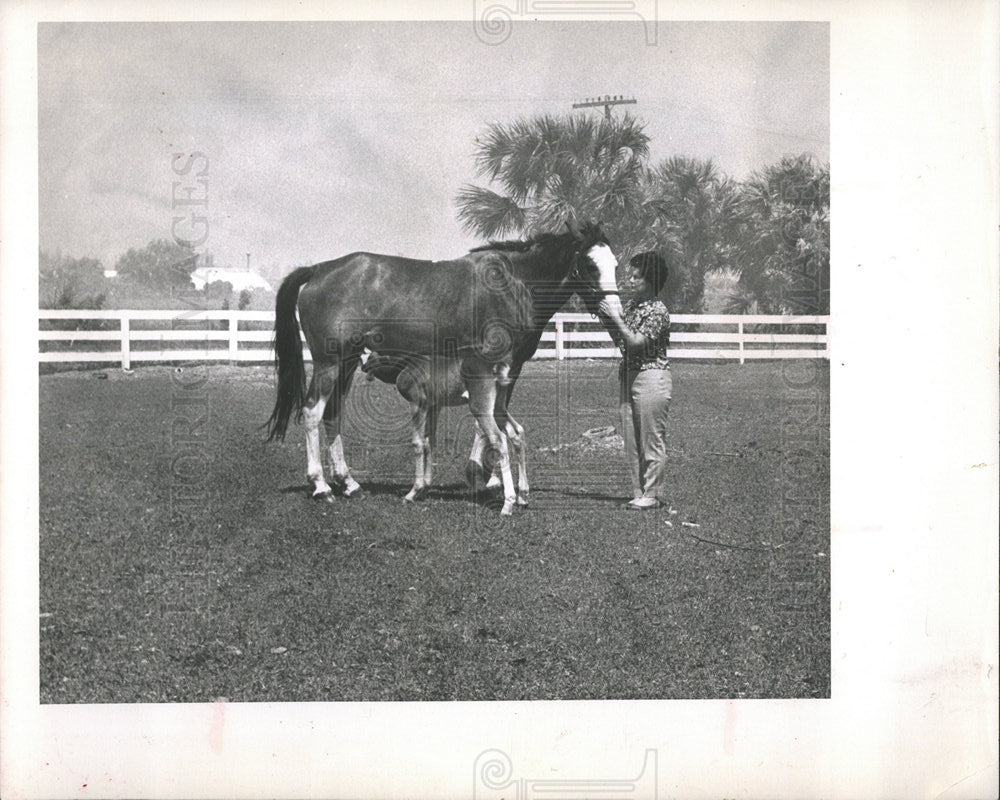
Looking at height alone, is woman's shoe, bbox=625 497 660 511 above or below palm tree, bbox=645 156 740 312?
below

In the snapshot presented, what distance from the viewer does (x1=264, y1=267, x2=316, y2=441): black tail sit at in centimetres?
383

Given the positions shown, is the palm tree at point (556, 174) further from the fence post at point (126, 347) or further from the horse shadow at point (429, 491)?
the fence post at point (126, 347)

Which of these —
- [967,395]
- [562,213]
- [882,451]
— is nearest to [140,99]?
[562,213]

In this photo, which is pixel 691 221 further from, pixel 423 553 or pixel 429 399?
pixel 423 553

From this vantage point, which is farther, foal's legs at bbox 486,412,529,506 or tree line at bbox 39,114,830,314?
foal's legs at bbox 486,412,529,506

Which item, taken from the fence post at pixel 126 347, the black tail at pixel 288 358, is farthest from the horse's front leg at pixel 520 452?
the fence post at pixel 126 347

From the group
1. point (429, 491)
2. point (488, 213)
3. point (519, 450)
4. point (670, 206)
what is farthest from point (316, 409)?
point (670, 206)

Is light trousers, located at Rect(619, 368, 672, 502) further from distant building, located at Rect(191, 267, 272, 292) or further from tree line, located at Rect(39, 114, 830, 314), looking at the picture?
distant building, located at Rect(191, 267, 272, 292)

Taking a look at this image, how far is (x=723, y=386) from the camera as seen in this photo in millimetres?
3803

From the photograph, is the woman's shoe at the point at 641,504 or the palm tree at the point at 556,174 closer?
the palm tree at the point at 556,174

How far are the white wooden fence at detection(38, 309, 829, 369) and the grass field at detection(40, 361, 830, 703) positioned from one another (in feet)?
0.31

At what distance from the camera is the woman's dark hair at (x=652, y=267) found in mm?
3828

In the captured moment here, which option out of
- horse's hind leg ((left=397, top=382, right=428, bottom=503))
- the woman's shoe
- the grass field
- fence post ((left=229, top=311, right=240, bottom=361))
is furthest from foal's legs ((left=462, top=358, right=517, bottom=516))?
fence post ((left=229, top=311, right=240, bottom=361))

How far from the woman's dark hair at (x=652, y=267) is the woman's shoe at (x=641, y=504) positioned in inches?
42.8
